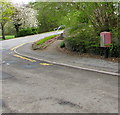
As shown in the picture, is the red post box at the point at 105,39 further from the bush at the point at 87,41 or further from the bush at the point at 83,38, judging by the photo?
the bush at the point at 83,38

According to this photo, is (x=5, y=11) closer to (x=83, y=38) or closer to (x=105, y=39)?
(x=83, y=38)

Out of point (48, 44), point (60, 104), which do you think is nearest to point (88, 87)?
point (60, 104)

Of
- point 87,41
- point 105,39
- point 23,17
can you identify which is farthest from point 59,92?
point 23,17

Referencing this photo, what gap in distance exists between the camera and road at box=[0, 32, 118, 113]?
181 inches

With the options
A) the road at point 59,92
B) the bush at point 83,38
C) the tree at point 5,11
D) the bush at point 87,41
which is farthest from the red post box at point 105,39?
the tree at point 5,11

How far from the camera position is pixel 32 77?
7.59 metres

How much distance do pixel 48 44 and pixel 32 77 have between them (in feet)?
31.1

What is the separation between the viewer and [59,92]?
573 cm

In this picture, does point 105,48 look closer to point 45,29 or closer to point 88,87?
point 88,87

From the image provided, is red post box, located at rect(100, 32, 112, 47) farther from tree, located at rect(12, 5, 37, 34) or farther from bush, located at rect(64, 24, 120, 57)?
tree, located at rect(12, 5, 37, 34)

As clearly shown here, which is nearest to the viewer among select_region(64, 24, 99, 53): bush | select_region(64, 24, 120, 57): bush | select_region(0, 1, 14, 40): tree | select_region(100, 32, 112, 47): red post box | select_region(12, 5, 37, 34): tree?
select_region(100, 32, 112, 47): red post box

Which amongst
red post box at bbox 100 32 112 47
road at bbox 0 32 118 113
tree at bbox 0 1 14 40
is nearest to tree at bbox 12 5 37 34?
tree at bbox 0 1 14 40

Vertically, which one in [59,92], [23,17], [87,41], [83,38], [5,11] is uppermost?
[5,11]

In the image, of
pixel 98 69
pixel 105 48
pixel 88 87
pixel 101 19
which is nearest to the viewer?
pixel 88 87
